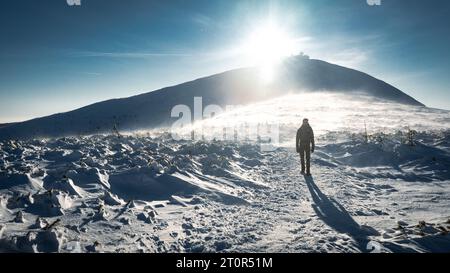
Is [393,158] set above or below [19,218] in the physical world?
above

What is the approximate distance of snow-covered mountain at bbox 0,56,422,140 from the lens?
42.4 m

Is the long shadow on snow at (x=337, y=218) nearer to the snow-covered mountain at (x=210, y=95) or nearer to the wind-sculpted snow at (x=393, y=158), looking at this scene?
the wind-sculpted snow at (x=393, y=158)

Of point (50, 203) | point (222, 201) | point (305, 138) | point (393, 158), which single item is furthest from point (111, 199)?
point (393, 158)

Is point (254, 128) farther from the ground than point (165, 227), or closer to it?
Result: farther from the ground

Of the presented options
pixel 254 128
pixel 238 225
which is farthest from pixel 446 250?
pixel 254 128

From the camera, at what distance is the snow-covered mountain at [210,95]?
42.4 metres

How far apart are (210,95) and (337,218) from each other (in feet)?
164

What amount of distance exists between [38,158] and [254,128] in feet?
65.4

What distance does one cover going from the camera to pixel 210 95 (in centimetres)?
5609

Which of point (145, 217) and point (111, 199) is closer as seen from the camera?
point (145, 217)

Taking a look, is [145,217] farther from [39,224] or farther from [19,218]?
[19,218]

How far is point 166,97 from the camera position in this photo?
183 feet

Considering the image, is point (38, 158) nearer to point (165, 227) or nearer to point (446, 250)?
point (165, 227)

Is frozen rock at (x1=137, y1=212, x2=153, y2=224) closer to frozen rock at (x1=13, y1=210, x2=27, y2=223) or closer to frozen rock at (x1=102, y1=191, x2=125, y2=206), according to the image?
frozen rock at (x1=102, y1=191, x2=125, y2=206)
